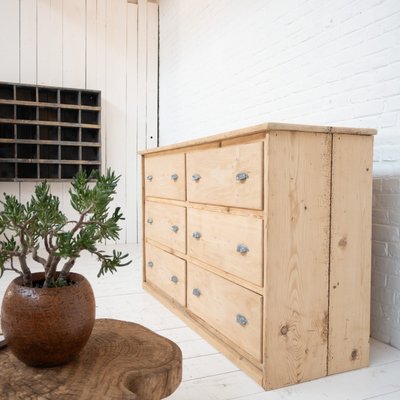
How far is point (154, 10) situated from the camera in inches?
210

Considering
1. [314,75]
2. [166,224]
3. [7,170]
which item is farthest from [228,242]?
[7,170]

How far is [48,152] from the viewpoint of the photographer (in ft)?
16.0

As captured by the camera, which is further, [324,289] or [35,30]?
[35,30]

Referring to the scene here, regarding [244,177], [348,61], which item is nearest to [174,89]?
[348,61]

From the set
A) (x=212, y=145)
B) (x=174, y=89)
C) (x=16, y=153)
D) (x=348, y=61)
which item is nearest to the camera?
(x=212, y=145)

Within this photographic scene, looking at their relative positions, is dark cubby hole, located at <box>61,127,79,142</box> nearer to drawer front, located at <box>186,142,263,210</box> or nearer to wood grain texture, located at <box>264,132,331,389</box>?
drawer front, located at <box>186,142,263,210</box>

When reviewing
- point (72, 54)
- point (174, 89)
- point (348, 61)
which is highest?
point (72, 54)

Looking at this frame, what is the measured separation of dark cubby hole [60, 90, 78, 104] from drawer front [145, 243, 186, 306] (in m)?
2.63

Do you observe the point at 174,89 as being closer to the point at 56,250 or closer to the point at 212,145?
the point at 212,145

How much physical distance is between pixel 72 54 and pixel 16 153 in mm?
1343

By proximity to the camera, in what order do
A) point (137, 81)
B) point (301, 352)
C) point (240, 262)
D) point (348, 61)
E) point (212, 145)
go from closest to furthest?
point (301, 352), point (240, 262), point (212, 145), point (348, 61), point (137, 81)

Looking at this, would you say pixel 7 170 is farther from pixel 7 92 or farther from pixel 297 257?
pixel 297 257

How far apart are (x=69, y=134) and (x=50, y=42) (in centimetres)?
107

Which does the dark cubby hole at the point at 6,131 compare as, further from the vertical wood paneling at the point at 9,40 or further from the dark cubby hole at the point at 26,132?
the vertical wood paneling at the point at 9,40
